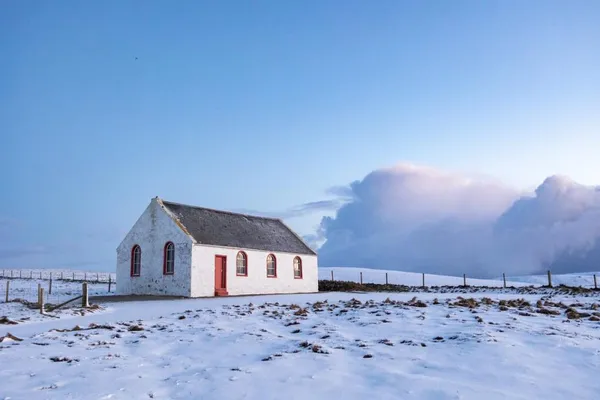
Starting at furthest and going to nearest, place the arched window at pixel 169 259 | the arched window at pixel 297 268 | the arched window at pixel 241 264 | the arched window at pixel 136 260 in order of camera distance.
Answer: the arched window at pixel 297 268 < the arched window at pixel 136 260 < the arched window at pixel 241 264 < the arched window at pixel 169 259

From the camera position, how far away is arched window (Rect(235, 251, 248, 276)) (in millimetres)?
29659

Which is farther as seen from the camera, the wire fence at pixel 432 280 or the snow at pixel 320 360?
the wire fence at pixel 432 280

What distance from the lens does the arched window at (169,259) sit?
2781cm

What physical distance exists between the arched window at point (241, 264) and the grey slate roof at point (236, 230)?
1.81 ft

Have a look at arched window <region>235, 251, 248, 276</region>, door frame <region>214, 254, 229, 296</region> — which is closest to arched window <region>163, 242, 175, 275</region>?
door frame <region>214, 254, 229, 296</region>

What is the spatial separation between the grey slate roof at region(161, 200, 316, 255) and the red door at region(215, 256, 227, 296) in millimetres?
930

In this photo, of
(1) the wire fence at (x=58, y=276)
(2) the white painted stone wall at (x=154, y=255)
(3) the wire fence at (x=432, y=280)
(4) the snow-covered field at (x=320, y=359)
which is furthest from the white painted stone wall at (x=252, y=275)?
(1) the wire fence at (x=58, y=276)

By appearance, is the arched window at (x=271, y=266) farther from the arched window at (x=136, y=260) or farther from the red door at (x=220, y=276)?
the arched window at (x=136, y=260)

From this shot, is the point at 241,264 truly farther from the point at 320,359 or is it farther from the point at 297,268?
the point at 320,359

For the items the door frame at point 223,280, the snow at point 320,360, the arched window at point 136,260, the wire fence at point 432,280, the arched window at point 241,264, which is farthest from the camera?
the wire fence at point 432,280

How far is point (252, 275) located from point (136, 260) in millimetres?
7187

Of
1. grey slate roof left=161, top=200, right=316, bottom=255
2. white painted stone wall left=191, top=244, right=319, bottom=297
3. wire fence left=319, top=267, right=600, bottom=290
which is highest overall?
grey slate roof left=161, top=200, right=316, bottom=255

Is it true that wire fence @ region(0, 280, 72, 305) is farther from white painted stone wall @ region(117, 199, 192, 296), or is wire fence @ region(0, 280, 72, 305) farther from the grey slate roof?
the grey slate roof

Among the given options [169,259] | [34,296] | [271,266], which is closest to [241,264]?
[271,266]
